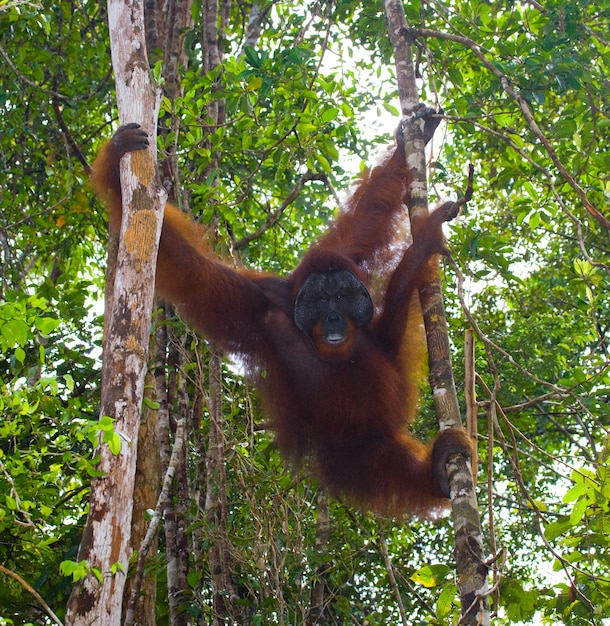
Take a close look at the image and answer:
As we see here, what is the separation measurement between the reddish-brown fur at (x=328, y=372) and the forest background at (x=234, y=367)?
0.26m

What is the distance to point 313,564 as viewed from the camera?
500cm

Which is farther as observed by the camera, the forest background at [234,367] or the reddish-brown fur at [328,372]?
the reddish-brown fur at [328,372]

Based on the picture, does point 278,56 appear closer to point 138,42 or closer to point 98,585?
point 138,42

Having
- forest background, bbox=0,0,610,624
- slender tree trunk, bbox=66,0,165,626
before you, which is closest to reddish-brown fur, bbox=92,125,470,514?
forest background, bbox=0,0,610,624

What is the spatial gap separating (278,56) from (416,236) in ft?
4.92

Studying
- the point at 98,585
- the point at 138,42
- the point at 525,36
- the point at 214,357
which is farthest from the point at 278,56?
the point at 98,585

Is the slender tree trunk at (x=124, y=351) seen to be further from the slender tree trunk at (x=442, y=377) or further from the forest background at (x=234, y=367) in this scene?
the slender tree trunk at (x=442, y=377)

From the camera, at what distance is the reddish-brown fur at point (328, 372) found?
4.62m

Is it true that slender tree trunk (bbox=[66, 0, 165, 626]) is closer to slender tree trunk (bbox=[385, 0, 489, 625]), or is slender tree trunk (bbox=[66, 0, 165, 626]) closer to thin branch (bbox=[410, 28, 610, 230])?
slender tree trunk (bbox=[385, 0, 489, 625])

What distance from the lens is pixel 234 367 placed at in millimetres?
4926

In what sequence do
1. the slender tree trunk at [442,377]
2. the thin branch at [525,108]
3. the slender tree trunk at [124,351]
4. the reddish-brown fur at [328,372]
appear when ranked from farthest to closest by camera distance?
the reddish-brown fur at [328,372]
the thin branch at [525,108]
the slender tree trunk at [442,377]
the slender tree trunk at [124,351]

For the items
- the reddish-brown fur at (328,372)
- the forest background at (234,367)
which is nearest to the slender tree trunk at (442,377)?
the forest background at (234,367)

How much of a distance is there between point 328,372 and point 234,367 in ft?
2.13

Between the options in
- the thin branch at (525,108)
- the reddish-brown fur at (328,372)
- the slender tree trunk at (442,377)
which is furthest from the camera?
the reddish-brown fur at (328,372)
